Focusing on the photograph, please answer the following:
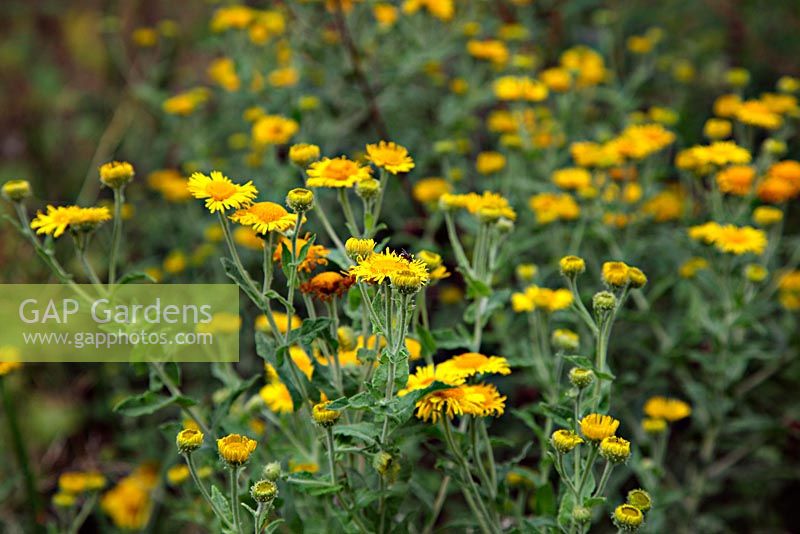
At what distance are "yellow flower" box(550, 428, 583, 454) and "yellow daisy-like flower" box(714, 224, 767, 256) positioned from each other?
87 centimetres

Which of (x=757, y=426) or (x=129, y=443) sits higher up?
(x=757, y=426)

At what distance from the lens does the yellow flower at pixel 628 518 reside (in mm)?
1313

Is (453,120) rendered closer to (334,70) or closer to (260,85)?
(334,70)

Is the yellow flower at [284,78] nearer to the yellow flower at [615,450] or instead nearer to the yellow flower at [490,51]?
the yellow flower at [490,51]

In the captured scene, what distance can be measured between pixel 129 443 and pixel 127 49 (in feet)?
11.6

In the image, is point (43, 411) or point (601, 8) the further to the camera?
point (601, 8)

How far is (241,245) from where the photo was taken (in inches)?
121

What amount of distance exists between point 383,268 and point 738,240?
1.18 meters

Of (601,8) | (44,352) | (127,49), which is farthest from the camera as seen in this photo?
(127,49)

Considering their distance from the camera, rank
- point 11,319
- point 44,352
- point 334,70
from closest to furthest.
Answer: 1. point 11,319
2. point 44,352
3. point 334,70

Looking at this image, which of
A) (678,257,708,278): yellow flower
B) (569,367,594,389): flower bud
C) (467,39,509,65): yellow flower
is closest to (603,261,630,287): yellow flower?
(569,367,594,389): flower bud

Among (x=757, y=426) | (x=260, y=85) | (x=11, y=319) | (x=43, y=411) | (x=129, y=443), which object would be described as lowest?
(x=43, y=411)

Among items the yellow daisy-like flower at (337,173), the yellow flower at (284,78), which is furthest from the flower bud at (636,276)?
the yellow flower at (284,78)

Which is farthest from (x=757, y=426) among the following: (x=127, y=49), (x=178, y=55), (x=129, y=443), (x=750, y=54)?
(x=127, y=49)
